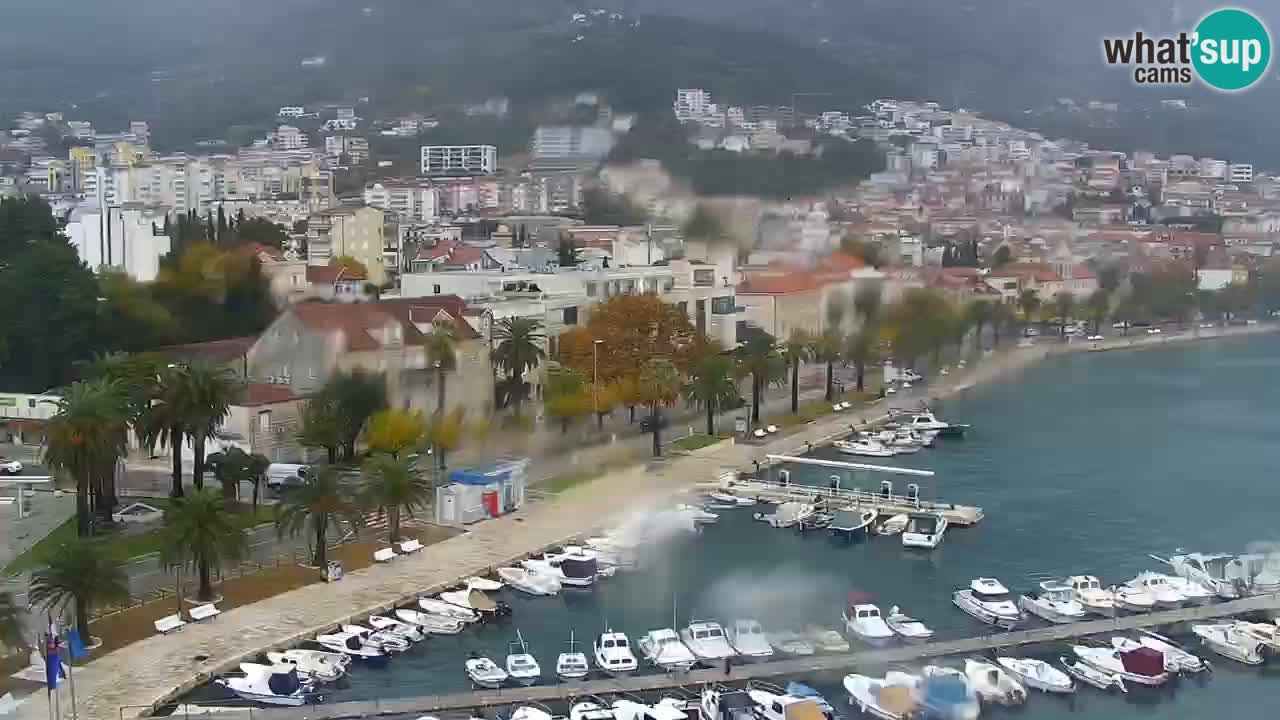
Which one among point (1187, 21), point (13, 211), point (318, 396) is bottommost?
point (318, 396)

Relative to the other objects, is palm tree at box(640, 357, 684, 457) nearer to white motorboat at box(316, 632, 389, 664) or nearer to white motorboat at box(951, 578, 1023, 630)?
white motorboat at box(951, 578, 1023, 630)

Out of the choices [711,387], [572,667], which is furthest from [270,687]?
[711,387]

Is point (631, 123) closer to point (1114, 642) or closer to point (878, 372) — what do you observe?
point (878, 372)

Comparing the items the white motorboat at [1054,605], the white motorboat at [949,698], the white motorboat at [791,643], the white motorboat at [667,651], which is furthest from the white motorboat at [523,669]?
the white motorboat at [1054,605]

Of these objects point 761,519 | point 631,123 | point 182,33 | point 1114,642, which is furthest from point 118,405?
point 182,33

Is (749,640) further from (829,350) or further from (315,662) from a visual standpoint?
(829,350)

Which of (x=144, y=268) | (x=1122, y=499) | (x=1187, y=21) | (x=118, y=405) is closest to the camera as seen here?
(x=118, y=405)

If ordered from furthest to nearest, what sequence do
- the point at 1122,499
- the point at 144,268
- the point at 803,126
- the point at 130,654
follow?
the point at 803,126 → the point at 144,268 → the point at 1122,499 → the point at 130,654
